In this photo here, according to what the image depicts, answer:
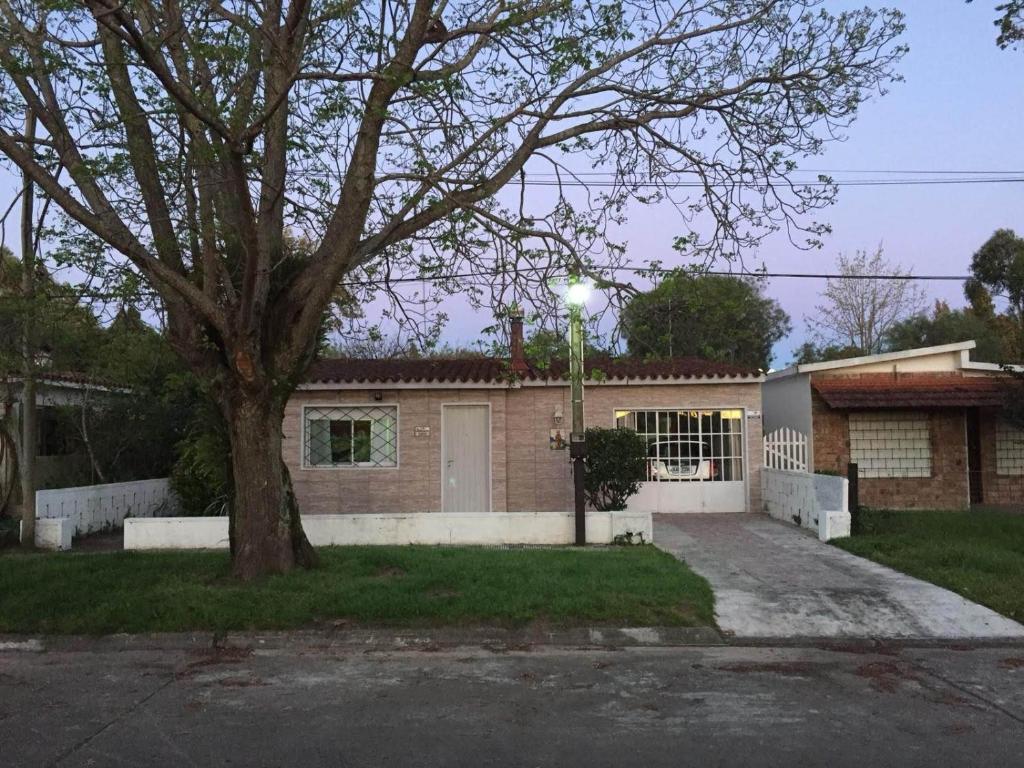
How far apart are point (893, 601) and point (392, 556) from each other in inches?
223

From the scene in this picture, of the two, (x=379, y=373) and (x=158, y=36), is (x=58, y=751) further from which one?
(x=379, y=373)

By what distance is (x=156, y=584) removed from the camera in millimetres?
9352

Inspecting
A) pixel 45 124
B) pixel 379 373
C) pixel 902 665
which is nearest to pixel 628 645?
pixel 902 665

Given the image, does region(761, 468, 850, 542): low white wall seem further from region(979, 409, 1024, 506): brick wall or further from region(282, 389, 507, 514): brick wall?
region(979, 409, 1024, 506): brick wall

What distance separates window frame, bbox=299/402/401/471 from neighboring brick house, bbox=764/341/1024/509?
317 inches

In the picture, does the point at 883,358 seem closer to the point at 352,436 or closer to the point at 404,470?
the point at 404,470

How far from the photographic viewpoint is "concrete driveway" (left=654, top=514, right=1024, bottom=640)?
27.4 feet

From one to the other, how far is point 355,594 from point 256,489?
1.59m

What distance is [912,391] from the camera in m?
17.1

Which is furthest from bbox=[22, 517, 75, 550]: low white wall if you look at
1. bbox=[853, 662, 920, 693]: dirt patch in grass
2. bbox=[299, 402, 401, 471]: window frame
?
bbox=[853, 662, 920, 693]: dirt patch in grass

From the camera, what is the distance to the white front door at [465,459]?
16562mm

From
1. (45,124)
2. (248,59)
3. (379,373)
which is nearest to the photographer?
(248,59)

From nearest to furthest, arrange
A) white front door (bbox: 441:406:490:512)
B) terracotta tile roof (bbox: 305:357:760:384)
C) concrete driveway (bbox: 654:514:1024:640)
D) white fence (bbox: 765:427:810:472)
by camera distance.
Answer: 1. concrete driveway (bbox: 654:514:1024:640)
2. white fence (bbox: 765:427:810:472)
3. terracotta tile roof (bbox: 305:357:760:384)
4. white front door (bbox: 441:406:490:512)

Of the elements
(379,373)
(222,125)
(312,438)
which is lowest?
(312,438)
